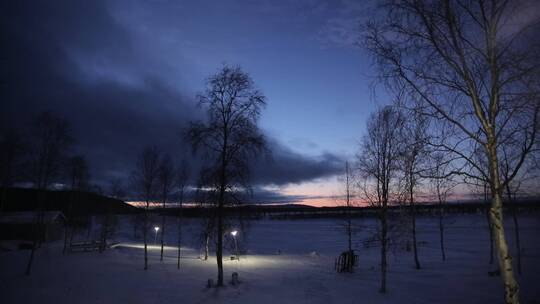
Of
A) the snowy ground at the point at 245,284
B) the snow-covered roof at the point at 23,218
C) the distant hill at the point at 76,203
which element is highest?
the distant hill at the point at 76,203

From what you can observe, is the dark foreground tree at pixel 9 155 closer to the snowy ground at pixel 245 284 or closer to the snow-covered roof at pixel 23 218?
the snowy ground at pixel 245 284

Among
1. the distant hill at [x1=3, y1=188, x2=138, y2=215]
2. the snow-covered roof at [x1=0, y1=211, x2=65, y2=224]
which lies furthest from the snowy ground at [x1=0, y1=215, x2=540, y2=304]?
the snow-covered roof at [x1=0, y1=211, x2=65, y2=224]

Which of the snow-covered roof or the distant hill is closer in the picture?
the distant hill

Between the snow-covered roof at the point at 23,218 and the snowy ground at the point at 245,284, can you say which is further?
the snow-covered roof at the point at 23,218

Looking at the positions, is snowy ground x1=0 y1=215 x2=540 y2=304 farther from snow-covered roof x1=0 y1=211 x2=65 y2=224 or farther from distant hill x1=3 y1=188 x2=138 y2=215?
snow-covered roof x1=0 y1=211 x2=65 y2=224

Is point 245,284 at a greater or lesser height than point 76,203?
lesser

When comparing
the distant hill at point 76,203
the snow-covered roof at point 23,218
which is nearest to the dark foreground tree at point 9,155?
the distant hill at point 76,203

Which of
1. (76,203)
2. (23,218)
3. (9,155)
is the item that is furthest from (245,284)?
(23,218)

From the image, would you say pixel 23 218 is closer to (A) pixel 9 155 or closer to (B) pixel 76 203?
(B) pixel 76 203

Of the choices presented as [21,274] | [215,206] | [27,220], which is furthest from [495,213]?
[27,220]

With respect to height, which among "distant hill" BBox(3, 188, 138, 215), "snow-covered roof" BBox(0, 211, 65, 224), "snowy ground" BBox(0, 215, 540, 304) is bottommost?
"snowy ground" BBox(0, 215, 540, 304)

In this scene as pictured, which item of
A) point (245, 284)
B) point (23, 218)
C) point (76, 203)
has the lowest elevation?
point (245, 284)

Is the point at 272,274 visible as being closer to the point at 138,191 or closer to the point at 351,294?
the point at 351,294

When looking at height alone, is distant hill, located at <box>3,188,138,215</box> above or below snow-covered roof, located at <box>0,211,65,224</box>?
above
